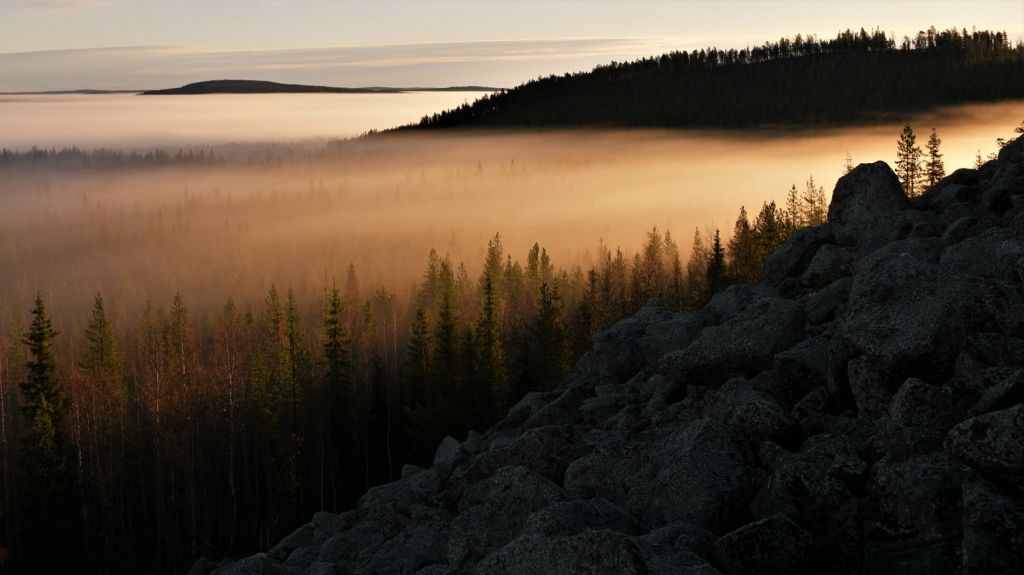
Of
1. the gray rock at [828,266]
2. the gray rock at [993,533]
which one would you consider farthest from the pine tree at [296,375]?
the gray rock at [993,533]

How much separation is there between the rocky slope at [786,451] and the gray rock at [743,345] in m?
0.05

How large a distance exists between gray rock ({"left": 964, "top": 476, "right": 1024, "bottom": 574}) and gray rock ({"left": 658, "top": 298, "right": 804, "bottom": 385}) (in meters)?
9.59

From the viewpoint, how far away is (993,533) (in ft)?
36.7

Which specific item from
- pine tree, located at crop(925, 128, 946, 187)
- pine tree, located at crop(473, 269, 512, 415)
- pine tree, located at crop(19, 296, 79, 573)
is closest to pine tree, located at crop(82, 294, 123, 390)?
pine tree, located at crop(19, 296, 79, 573)

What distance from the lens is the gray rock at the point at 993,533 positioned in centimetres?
1106

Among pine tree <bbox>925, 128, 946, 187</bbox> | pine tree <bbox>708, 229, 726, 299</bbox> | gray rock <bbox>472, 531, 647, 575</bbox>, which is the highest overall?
pine tree <bbox>925, 128, 946, 187</bbox>

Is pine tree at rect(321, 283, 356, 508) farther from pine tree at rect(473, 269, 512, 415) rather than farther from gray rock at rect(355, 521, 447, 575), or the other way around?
gray rock at rect(355, 521, 447, 575)

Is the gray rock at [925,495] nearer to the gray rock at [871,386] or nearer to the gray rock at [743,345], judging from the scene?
the gray rock at [871,386]

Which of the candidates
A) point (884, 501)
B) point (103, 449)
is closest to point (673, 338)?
point (884, 501)

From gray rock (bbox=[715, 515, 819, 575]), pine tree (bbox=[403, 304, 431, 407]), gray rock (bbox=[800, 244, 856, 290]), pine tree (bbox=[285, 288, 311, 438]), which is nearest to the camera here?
gray rock (bbox=[715, 515, 819, 575])

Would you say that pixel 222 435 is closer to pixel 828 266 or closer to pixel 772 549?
pixel 828 266

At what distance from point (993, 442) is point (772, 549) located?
3.02 m

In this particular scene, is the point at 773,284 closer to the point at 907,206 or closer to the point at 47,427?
the point at 907,206

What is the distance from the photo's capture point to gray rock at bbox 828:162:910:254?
29.4 meters
